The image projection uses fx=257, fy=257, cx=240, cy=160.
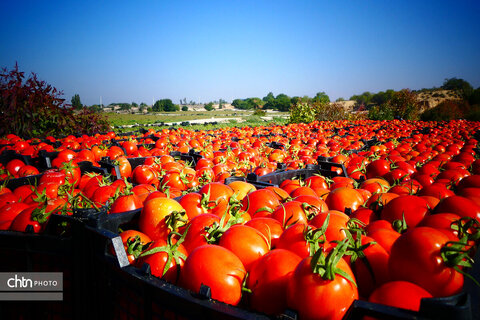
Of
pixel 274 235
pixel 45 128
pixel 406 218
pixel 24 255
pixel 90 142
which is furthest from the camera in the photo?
pixel 45 128

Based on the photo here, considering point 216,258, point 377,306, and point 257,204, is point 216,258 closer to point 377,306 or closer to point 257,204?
point 377,306

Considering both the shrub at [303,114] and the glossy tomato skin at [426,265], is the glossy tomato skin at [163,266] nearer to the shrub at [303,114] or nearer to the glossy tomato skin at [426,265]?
the glossy tomato skin at [426,265]

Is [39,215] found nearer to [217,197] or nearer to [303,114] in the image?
[217,197]

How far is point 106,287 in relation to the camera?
49.0 inches

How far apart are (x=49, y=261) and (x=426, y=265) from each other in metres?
1.85

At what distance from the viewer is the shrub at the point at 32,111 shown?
7918 mm

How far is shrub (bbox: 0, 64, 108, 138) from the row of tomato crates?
8724 millimetres

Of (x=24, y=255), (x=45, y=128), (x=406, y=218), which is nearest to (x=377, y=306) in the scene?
(x=406, y=218)

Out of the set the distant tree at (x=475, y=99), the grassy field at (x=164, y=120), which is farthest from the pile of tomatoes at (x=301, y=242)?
the distant tree at (x=475, y=99)

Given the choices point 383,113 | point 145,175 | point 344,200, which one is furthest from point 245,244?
point 383,113

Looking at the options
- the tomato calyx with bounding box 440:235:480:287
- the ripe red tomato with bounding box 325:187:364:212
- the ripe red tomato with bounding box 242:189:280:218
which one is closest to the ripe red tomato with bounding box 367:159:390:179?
the ripe red tomato with bounding box 325:187:364:212

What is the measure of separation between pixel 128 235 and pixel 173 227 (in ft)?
0.86

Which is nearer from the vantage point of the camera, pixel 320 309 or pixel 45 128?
pixel 320 309

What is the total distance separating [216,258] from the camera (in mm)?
1179
